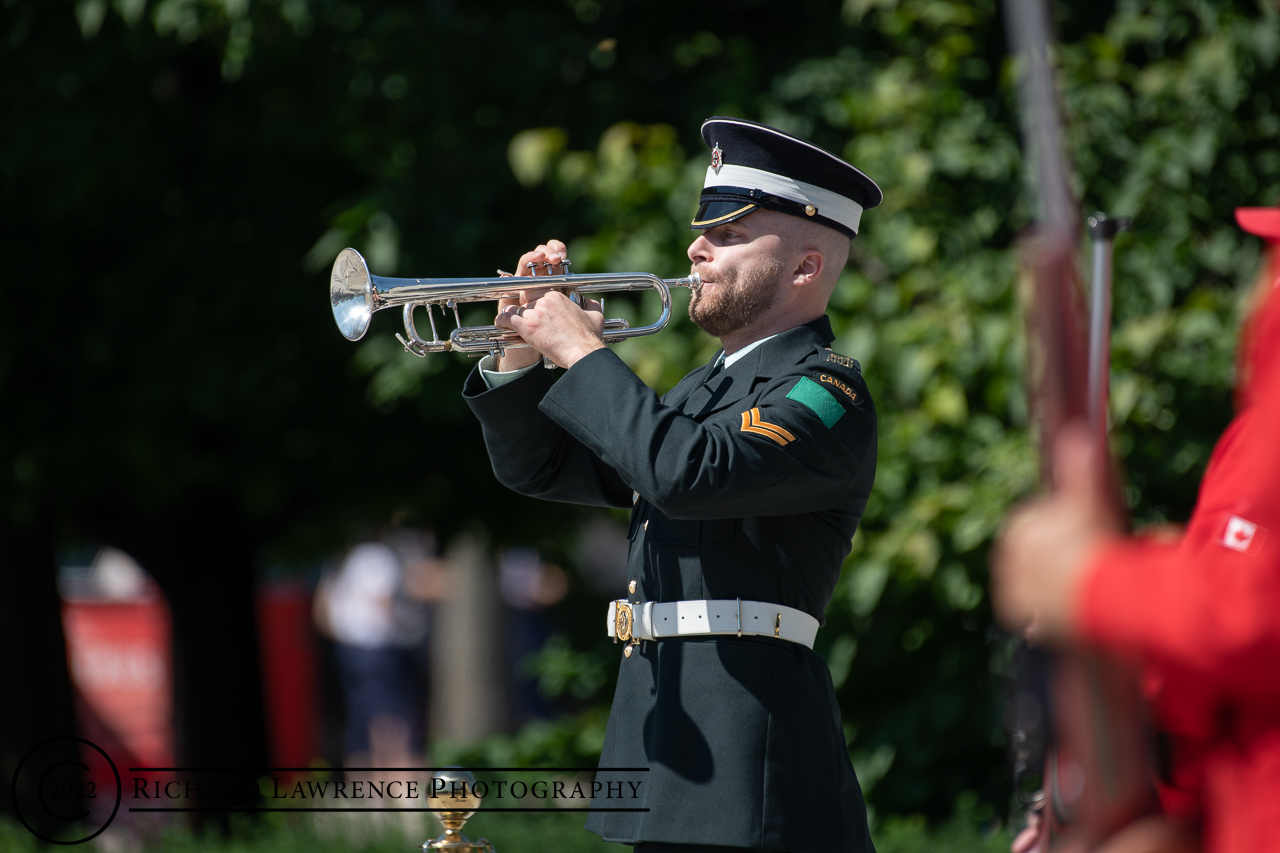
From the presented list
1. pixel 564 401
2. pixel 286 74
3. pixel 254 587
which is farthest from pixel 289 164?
pixel 564 401

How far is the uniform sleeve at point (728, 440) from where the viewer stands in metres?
2.26

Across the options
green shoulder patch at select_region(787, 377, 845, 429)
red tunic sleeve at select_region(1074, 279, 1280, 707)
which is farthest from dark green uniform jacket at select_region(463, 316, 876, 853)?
red tunic sleeve at select_region(1074, 279, 1280, 707)

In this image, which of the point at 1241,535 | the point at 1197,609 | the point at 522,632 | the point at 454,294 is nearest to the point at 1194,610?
the point at 1197,609

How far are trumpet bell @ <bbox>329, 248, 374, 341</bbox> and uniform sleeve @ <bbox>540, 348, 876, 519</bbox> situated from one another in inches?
28.3

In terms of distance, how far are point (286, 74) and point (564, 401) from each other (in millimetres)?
4001

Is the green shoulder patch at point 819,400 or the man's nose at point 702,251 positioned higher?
the man's nose at point 702,251

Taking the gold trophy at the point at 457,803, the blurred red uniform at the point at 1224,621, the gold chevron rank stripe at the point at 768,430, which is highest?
the gold chevron rank stripe at the point at 768,430

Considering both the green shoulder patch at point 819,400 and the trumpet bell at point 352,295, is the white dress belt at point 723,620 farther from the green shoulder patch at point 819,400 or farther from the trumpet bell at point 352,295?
the trumpet bell at point 352,295

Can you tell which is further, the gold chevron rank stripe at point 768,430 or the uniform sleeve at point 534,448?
the uniform sleeve at point 534,448

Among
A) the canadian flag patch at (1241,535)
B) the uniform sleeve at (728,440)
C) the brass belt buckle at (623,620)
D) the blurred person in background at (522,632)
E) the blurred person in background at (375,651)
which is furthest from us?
the blurred person in background at (522,632)

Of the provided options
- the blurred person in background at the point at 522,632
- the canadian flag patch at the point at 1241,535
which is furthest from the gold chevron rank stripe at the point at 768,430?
the blurred person in background at the point at 522,632

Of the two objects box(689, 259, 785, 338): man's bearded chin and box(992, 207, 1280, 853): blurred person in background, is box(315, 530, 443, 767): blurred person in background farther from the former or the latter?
box(992, 207, 1280, 853): blurred person in background

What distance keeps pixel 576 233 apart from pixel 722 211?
320 centimetres

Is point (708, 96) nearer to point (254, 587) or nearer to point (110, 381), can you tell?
point (110, 381)
